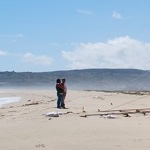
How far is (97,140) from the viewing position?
468 inches

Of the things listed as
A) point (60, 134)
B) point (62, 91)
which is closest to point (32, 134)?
point (60, 134)

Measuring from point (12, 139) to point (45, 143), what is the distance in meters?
1.17

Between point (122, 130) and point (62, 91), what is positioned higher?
point (62, 91)

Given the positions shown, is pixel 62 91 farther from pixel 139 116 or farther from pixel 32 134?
pixel 32 134

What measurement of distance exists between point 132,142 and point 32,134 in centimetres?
323

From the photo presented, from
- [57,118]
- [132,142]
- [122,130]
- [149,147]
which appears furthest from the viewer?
[57,118]

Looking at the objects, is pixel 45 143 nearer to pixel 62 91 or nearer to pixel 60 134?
pixel 60 134

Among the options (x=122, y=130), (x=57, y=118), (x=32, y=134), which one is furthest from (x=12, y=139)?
(x=57, y=118)

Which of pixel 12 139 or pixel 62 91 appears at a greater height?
pixel 62 91

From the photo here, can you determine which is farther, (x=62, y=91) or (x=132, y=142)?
(x=62, y=91)

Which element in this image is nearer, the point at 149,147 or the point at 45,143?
the point at 149,147

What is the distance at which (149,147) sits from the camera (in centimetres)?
1075

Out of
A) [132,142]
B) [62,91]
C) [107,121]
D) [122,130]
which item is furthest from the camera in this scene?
[62,91]

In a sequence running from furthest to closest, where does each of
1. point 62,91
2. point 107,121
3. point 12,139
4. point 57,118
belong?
point 62,91 → point 57,118 → point 107,121 → point 12,139
